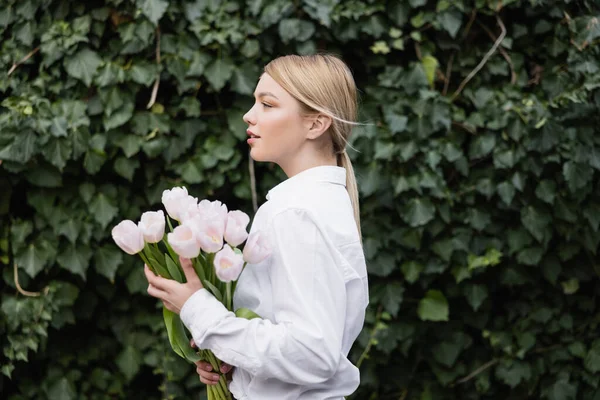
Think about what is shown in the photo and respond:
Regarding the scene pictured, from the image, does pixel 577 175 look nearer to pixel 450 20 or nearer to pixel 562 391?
pixel 450 20

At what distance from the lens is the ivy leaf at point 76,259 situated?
9.49ft

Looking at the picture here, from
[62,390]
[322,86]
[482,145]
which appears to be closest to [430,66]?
[482,145]

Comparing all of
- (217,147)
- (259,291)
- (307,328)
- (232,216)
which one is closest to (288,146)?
(232,216)

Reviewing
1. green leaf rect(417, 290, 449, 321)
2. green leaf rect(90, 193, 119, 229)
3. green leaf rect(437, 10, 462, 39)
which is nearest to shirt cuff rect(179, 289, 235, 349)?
green leaf rect(90, 193, 119, 229)

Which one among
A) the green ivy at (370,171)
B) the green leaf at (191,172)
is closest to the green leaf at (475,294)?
the green ivy at (370,171)

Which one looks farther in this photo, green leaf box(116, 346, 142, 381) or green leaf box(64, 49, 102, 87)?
green leaf box(116, 346, 142, 381)

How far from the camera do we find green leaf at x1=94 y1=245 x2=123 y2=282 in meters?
2.94

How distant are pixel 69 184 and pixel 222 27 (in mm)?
873

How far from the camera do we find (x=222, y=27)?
117 inches

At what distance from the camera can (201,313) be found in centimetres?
148

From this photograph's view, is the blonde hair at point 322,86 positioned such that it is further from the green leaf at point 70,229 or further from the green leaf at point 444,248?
the green leaf at point 70,229

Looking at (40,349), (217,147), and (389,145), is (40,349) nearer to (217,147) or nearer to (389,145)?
(217,147)

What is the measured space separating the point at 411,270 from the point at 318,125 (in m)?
1.49

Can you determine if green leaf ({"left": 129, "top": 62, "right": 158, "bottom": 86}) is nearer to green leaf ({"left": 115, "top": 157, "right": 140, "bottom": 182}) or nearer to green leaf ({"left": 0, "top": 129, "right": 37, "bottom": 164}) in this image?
green leaf ({"left": 115, "top": 157, "right": 140, "bottom": 182})
